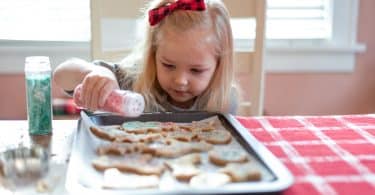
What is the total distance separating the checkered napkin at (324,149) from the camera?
742 mm

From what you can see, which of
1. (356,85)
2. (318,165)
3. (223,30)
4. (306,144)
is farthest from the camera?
(356,85)

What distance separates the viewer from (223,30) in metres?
1.22

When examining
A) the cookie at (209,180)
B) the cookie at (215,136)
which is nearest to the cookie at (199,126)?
the cookie at (215,136)

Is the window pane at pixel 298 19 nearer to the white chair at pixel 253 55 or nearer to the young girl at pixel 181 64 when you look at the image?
the white chair at pixel 253 55

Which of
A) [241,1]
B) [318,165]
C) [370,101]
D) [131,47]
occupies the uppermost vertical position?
[241,1]

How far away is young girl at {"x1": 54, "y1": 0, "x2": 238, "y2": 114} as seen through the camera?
3.73 ft

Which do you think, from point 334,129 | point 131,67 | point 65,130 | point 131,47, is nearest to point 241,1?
point 131,47

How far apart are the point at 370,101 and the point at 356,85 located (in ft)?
0.30

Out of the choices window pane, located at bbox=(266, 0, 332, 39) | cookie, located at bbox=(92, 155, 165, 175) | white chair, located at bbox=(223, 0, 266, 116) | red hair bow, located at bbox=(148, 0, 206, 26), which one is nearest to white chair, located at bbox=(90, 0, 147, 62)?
white chair, located at bbox=(223, 0, 266, 116)

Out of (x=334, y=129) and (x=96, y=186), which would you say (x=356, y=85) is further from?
(x=96, y=186)

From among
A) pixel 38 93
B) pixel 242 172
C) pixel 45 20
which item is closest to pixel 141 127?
pixel 38 93

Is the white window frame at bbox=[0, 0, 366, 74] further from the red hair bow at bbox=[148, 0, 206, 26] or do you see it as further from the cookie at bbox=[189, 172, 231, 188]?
the cookie at bbox=[189, 172, 231, 188]

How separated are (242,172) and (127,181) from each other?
0.16m

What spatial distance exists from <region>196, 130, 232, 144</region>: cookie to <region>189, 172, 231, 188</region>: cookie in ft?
0.54
